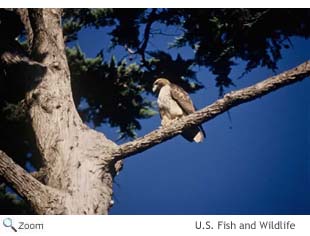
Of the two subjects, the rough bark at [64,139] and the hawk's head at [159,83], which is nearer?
the rough bark at [64,139]

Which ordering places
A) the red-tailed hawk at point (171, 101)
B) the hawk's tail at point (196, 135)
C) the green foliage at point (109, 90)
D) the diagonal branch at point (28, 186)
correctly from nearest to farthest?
1. the diagonal branch at point (28, 186)
2. the hawk's tail at point (196, 135)
3. the green foliage at point (109, 90)
4. the red-tailed hawk at point (171, 101)

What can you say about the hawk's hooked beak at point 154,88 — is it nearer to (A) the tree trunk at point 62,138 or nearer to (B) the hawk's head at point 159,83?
(B) the hawk's head at point 159,83

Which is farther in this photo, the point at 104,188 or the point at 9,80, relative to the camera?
the point at 9,80

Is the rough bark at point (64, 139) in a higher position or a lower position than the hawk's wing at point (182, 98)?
lower

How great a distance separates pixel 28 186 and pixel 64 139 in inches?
10.8

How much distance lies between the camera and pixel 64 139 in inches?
82.7

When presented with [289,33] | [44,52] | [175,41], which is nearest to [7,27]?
[44,52]

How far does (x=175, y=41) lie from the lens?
8.35ft

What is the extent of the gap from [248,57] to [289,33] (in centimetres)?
24

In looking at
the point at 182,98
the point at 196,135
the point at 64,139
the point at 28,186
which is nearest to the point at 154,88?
the point at 182,98

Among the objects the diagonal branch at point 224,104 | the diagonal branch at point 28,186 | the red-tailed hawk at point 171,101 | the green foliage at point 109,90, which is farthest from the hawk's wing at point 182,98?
the diagonal branch at point 28,186

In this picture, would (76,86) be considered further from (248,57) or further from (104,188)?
(248,57)

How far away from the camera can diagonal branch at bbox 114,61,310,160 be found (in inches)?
77.0

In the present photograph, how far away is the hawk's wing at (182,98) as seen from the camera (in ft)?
8.36
